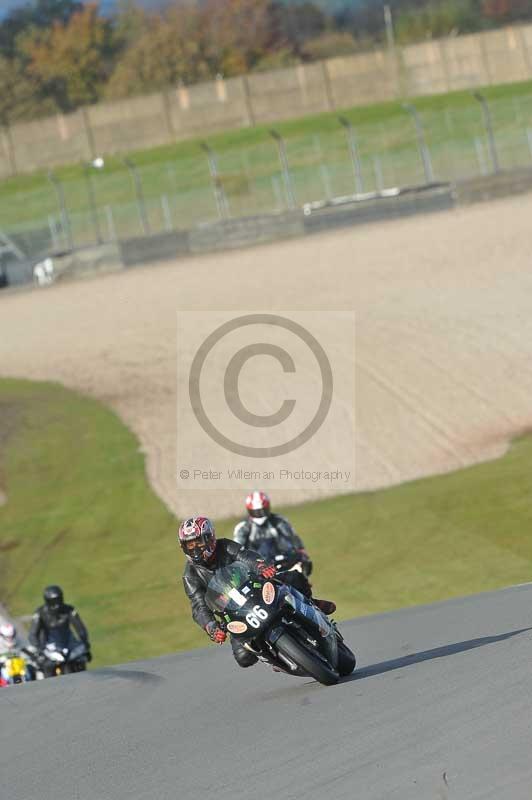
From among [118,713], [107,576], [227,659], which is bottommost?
[107,576]

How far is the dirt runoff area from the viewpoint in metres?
26.6

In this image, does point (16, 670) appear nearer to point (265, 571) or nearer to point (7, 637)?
point (7, 637)

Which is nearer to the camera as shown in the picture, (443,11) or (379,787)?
(379,787)

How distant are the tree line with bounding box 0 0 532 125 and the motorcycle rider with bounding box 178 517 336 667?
84.0 meters

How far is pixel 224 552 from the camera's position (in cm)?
971

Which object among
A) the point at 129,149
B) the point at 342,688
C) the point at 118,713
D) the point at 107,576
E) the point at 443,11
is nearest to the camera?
the point at 342,688

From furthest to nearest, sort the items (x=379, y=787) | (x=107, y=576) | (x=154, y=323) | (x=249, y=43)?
1. (x=249, y=43)
2. (x=154, y=323)
3. (x=107, y=576)
4. (x=379, y=787)

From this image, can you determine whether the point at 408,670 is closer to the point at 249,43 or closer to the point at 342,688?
the point at 342,688

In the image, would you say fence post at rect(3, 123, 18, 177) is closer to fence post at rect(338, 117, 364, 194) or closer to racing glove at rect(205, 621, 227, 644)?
fence post at rect(338, 117, 364, 194)

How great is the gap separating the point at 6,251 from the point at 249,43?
5051 cm

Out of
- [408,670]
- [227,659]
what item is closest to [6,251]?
[227,659]

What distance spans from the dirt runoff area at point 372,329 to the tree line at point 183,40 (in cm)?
5021

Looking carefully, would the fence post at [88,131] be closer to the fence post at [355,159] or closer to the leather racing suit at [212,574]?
the fence post at [355,159]

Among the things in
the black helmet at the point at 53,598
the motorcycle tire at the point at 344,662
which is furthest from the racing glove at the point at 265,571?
the black helmet at the point at 53,598
